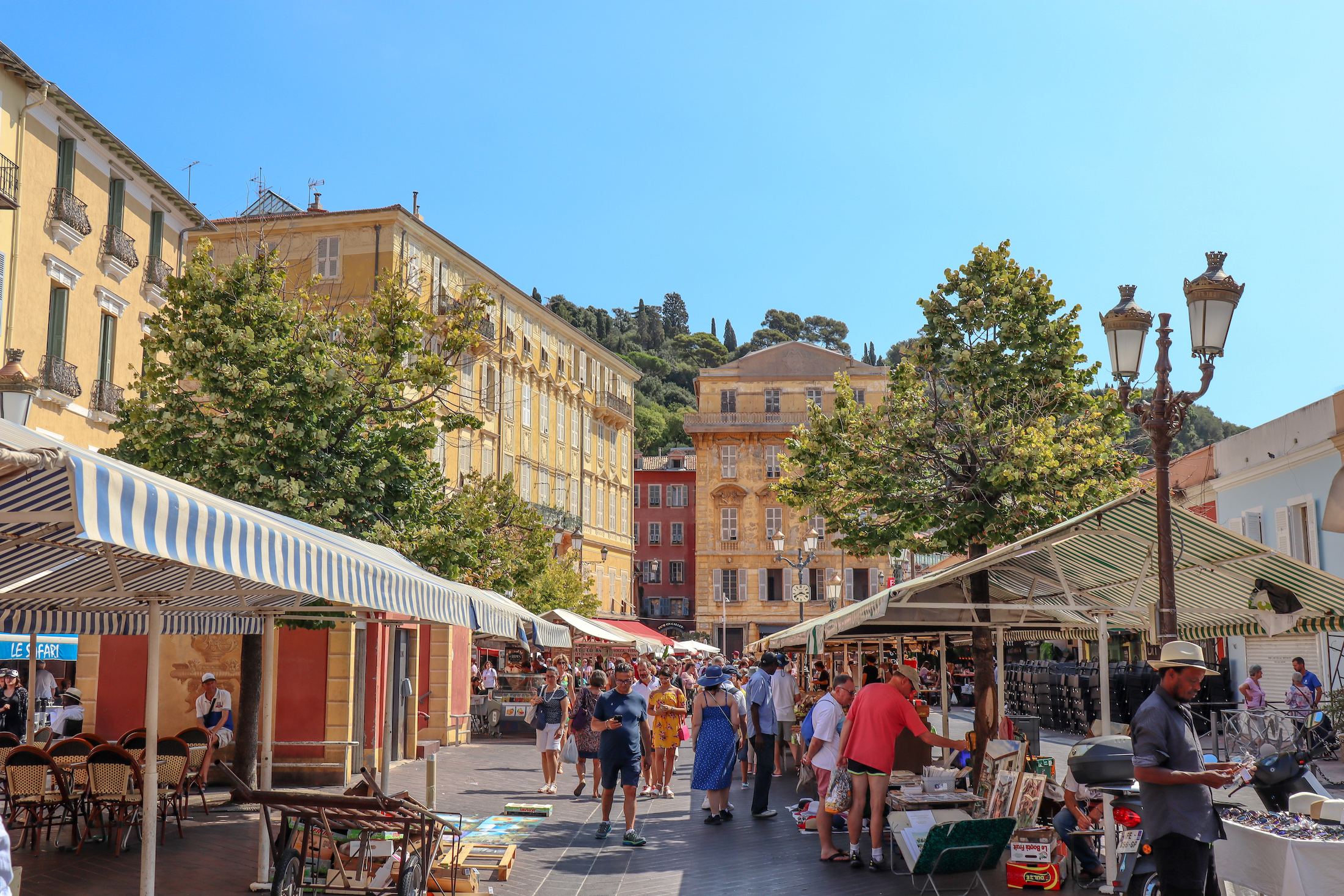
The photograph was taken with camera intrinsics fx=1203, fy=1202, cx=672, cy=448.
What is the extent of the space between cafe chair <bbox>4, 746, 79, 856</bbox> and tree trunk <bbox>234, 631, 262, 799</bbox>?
11.7 feet

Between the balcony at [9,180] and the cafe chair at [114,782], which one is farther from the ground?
the balcony at [9,180]

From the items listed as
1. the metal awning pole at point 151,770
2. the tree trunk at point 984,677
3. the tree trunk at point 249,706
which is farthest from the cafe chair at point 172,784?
the tree trunk at point 984,677

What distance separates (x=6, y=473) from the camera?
3.87 metres

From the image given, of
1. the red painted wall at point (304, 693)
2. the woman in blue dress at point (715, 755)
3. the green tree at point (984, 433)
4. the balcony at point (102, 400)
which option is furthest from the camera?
the balcony at point (102, 400)

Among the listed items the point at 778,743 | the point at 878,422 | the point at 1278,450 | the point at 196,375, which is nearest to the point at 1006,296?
the point at 878,422

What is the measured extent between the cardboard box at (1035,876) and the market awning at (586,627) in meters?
14.9

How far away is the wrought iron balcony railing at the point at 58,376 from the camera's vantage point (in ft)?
73.0

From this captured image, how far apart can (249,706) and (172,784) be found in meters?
3.39

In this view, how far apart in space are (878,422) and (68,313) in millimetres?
16148

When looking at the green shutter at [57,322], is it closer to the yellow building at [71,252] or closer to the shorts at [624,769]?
the yellow building at [71,252]

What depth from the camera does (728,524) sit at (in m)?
64.1

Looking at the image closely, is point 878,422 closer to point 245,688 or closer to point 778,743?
point 778,743

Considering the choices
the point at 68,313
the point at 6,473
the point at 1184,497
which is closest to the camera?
the point at 6,473

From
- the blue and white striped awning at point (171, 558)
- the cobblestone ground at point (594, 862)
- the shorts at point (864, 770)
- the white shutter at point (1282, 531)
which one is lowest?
the cobblestone ground at point (594, 862)
